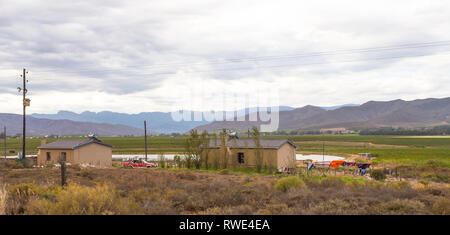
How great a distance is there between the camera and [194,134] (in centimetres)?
3412

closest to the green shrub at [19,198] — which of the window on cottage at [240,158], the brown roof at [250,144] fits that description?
the window on cottage at [240,158]

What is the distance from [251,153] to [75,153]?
18495 millimetres


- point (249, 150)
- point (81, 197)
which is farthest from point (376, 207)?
point (249, 150)

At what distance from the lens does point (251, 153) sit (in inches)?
1310

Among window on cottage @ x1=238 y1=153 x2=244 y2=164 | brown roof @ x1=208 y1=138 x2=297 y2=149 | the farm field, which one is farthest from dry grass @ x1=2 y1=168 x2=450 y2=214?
the farm field

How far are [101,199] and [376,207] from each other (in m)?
8.16

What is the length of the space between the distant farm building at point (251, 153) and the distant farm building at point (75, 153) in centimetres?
1330

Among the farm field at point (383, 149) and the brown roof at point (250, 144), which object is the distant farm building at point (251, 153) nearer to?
the brown roof at point (250, 144)

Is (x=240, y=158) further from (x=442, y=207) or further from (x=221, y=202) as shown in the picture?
(x=442, y=207)

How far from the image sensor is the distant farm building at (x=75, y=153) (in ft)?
124

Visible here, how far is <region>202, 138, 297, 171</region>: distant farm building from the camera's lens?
32.8 meters

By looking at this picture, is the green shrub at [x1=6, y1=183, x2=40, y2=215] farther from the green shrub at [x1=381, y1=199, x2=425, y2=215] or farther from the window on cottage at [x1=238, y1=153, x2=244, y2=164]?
the window on cottage at [x1=238, y1=153, x2=244, y2=164]
